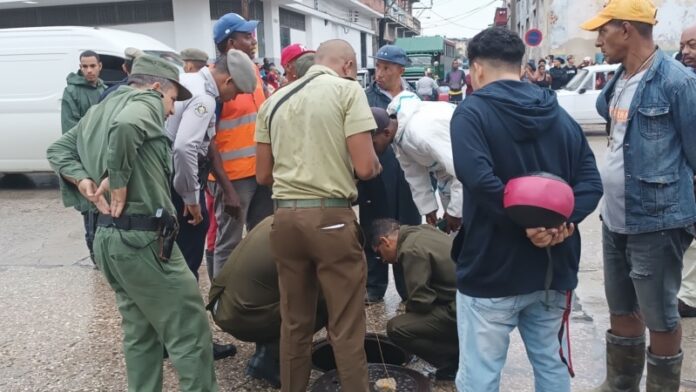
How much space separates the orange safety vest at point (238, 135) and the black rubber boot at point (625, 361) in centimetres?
243

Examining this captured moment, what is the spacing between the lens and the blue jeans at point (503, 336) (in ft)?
7.68

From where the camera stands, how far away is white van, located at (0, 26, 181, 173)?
8797mm

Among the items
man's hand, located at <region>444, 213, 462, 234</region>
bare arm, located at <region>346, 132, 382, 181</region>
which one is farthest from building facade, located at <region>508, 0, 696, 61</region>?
bare arm, located at <region>346, 132, 382, 181</region>

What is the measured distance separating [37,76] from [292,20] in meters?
20.3

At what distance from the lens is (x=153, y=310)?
2.76 m

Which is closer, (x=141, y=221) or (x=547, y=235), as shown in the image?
(x=547, y=235)

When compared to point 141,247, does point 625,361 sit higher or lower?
lower

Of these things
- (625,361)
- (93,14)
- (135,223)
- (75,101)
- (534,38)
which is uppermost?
(93,14)

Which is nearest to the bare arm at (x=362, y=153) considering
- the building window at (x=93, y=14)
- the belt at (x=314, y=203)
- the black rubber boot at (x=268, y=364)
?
the belt at (x=314, y=203)

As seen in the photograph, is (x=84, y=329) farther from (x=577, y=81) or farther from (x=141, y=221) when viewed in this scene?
(x=577, y=81)

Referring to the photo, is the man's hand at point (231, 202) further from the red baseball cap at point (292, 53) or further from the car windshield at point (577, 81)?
the car windshield at point (577, 81)

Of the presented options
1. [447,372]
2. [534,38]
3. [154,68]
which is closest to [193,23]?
[534,38]

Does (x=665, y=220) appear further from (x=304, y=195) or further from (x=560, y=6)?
(x=560, y=6)

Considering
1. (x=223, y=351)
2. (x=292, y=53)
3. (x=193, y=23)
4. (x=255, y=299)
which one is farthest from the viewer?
(x=193, y=23)
